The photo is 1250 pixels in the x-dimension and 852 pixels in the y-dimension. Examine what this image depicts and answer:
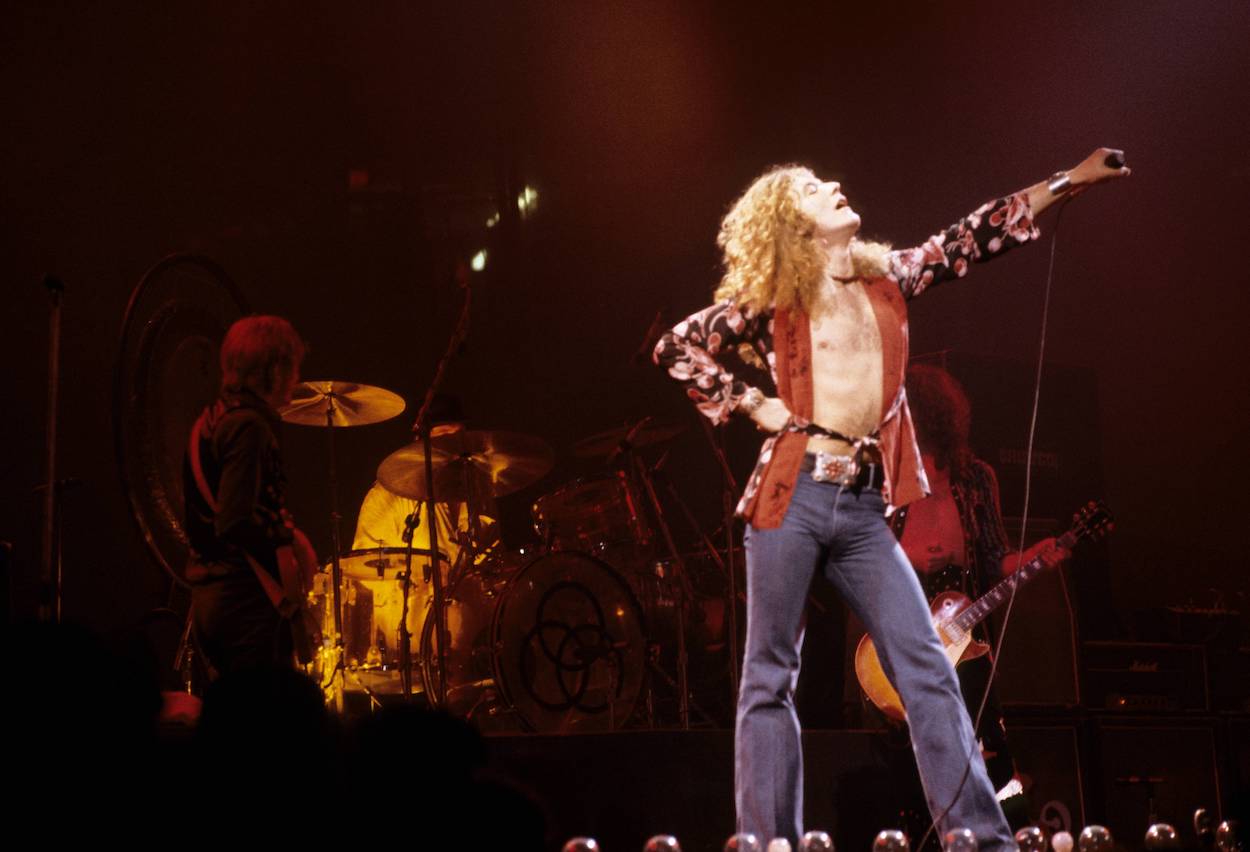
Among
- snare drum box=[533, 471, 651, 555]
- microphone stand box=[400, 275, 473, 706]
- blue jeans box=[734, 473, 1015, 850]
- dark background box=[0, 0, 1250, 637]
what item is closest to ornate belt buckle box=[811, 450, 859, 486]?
blue jeans box=[734, 473, 1015, 850]

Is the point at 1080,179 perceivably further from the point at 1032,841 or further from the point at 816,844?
the point at 816,844

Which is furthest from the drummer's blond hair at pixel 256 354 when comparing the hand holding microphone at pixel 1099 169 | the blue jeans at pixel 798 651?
the hand holding microphone at pixel 1099 169

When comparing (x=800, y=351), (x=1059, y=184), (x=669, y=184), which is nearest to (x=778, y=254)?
(x=800, y=351)

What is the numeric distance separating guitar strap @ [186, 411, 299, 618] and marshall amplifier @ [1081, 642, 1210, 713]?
448cm

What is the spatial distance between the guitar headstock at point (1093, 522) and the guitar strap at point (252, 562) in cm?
388

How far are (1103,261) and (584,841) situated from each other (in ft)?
21.7

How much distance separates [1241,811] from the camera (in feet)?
8.86

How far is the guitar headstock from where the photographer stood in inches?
236

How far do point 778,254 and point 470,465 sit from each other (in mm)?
4146

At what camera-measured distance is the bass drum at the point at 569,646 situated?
7070 mm

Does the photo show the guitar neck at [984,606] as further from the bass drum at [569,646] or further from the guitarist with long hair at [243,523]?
the guitarist with long hair at [243,523]

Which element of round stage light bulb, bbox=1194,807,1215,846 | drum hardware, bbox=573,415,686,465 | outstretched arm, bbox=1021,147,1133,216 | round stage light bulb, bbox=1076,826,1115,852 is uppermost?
outstretched arm, bbox=1021,147,1133,216

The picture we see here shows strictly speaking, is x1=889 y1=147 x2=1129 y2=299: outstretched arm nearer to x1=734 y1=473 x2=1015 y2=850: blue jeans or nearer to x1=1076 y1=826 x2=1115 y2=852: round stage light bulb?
x1=734 y1=473 x2=1015 y2=850: blue jeans

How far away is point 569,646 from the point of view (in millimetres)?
7273
